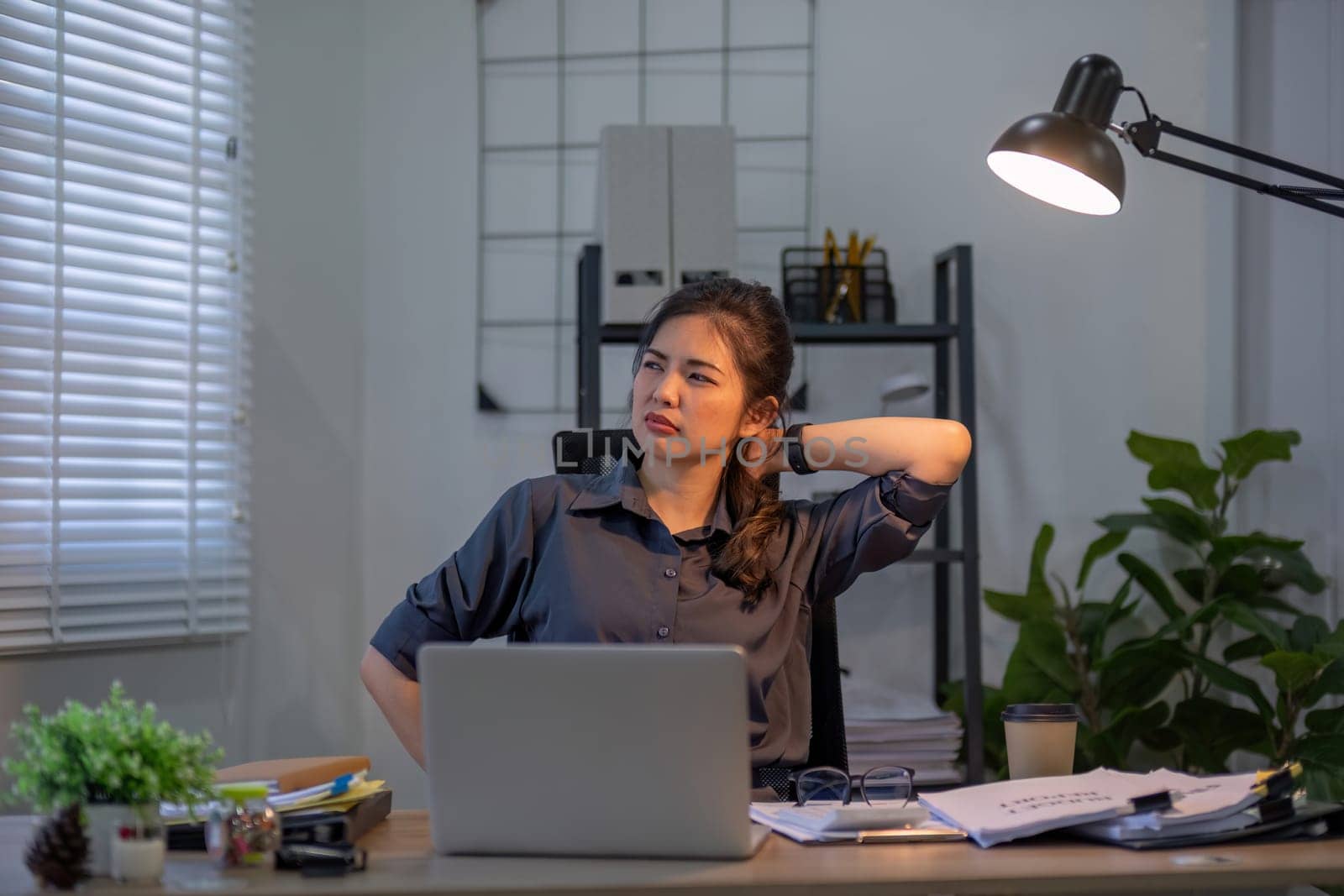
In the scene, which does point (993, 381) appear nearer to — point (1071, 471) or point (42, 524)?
point (1071, 471)

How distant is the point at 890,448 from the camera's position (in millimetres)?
1729

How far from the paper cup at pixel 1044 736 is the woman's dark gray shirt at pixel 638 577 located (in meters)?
0.32

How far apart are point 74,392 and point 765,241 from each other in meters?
1.49

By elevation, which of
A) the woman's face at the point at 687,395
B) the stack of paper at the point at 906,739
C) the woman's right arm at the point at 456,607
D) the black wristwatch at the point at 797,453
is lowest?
the stack of paper at the point at 906,739

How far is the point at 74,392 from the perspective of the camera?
2.26 m

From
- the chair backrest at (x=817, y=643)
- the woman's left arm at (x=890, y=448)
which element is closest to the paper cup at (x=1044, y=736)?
the chair backrest at (x=817, y=643)

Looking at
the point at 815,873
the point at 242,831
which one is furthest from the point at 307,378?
the point at 815,873

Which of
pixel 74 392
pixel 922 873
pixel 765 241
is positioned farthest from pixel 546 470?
pixel 922 873

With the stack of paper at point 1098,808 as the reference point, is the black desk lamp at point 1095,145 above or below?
above

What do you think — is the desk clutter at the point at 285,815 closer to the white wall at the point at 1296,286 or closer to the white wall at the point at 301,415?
the white wall at the point at 301,415

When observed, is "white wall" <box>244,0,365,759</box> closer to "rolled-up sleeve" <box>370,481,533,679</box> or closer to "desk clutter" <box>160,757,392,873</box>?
"rolled-up sleeve" <box>370,481,533,679</box>

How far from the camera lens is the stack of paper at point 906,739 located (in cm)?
249

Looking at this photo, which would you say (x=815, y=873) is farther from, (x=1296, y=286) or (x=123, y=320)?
(x=1296, y=286)

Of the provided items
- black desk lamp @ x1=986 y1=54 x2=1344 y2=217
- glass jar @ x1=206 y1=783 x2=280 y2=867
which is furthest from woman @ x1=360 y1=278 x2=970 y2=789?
glass jar @ x1=206 y1=783 x2=280 y2=867
